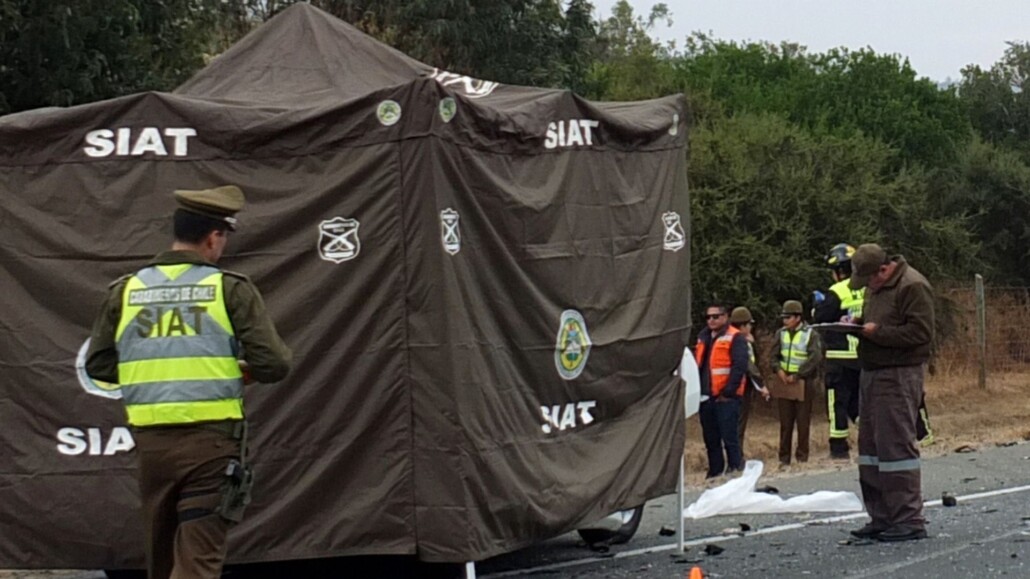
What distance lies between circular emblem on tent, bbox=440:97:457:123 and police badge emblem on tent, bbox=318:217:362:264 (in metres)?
0.64

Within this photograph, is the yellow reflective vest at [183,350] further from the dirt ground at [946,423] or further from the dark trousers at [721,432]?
the dark trousers at [721,432]

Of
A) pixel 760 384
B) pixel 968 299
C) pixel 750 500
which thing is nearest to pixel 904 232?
pixel 968 299

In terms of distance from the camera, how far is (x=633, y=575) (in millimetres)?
8320

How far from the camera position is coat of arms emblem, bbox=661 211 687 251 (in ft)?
28.5

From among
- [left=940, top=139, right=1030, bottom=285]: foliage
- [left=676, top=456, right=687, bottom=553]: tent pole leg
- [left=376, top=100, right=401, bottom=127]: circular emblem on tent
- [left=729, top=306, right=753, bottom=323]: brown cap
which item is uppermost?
[left=940, top=139, right=1030, bottom=285]: foliage

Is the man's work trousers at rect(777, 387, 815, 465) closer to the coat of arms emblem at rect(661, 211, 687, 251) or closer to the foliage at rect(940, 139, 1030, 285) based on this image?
the coat of arms emblem at rect(661, 211, 687, 251)

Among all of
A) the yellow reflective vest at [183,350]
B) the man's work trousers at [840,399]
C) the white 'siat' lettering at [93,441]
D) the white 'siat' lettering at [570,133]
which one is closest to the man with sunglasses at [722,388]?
the man's work trousers at [840,399]

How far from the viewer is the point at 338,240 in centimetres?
702

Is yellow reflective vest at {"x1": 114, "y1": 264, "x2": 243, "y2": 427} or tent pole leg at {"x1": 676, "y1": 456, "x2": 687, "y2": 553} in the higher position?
yellow reflective vest at {"x1": 114, "y1": 264, "x2": 243, "y2": 427}

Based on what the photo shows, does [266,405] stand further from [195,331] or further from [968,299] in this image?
[968,299]

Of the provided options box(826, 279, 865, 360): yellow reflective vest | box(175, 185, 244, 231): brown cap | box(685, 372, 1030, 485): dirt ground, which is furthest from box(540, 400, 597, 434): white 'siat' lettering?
box(826, 279, 865, 360): yellow reflective vest

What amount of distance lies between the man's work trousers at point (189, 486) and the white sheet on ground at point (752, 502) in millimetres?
5168

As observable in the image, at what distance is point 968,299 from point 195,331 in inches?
797

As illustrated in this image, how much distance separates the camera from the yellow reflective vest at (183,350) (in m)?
5.68
